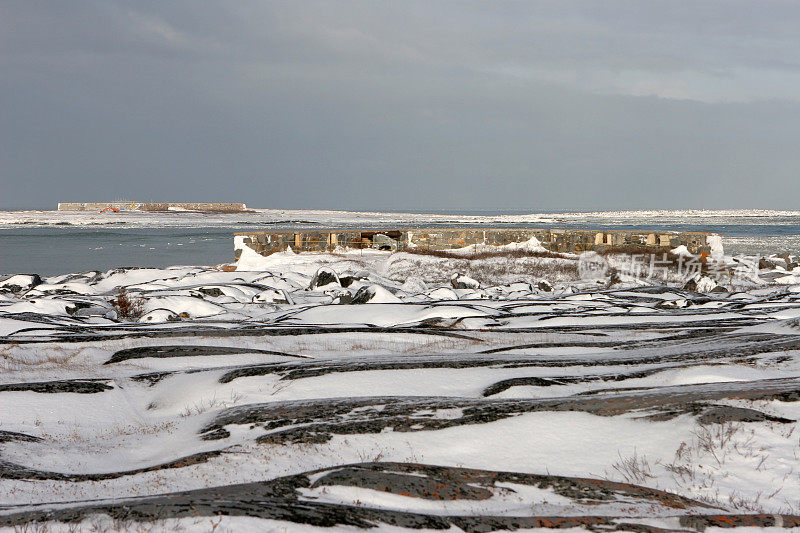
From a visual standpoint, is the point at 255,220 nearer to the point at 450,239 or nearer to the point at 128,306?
the point at 450,239

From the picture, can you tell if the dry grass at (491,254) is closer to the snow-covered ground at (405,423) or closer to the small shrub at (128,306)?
the small shrub at (128,306)

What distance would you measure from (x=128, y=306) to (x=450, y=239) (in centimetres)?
2688

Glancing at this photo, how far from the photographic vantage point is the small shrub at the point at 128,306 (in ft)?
65.6

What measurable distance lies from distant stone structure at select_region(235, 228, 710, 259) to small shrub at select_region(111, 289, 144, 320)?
16798mm

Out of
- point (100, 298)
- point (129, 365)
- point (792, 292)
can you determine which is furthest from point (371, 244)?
point (129, 365)

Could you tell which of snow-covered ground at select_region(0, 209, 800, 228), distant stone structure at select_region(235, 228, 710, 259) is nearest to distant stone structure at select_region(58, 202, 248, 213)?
snow-covered ground at select_region(0, 209, 800, 228)

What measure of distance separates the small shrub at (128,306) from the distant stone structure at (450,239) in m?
16.8

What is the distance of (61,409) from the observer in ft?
29.4

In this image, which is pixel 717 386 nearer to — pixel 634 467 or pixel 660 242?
pixel 634 467

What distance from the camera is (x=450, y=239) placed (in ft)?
146

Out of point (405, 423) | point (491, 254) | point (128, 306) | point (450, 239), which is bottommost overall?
point (128, 306)

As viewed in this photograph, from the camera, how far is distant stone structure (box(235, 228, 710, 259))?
39594mm

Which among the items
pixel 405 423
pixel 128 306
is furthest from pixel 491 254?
pixel 405 423

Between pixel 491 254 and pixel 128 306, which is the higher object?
pixel 491 254
